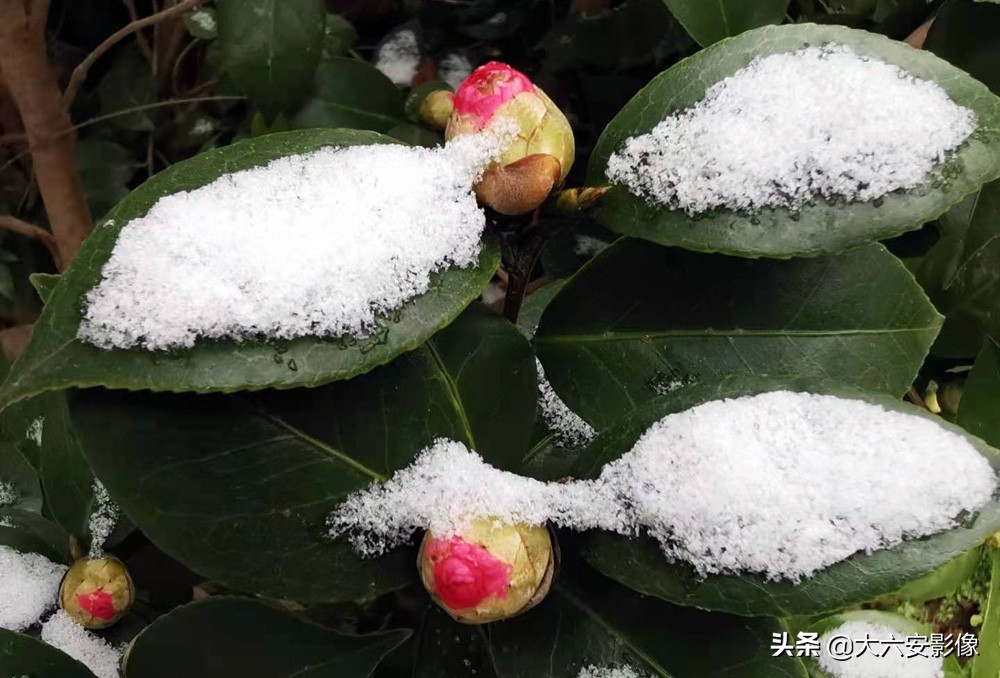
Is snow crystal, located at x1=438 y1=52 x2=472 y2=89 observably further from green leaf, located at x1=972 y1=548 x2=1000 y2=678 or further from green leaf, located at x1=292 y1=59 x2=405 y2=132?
green leaf, located at x1=972 y1=548 x2=1000 y2=678

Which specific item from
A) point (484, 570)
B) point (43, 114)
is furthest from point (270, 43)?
point (484, 570)

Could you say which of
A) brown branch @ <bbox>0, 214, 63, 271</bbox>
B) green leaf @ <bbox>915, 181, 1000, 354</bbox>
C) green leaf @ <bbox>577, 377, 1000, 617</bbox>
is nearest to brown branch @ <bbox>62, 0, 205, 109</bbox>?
brown branch @ <bbox>0, 214, 63, 271</bbox>

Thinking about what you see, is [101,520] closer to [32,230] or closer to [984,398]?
[32,230]

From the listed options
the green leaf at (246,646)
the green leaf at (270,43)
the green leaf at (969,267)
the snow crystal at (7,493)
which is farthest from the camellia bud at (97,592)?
the green leaf at (969,267)

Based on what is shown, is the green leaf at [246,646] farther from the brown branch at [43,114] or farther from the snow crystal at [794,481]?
the brown branch at [43,114]

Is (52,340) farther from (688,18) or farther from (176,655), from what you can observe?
(688,18)
